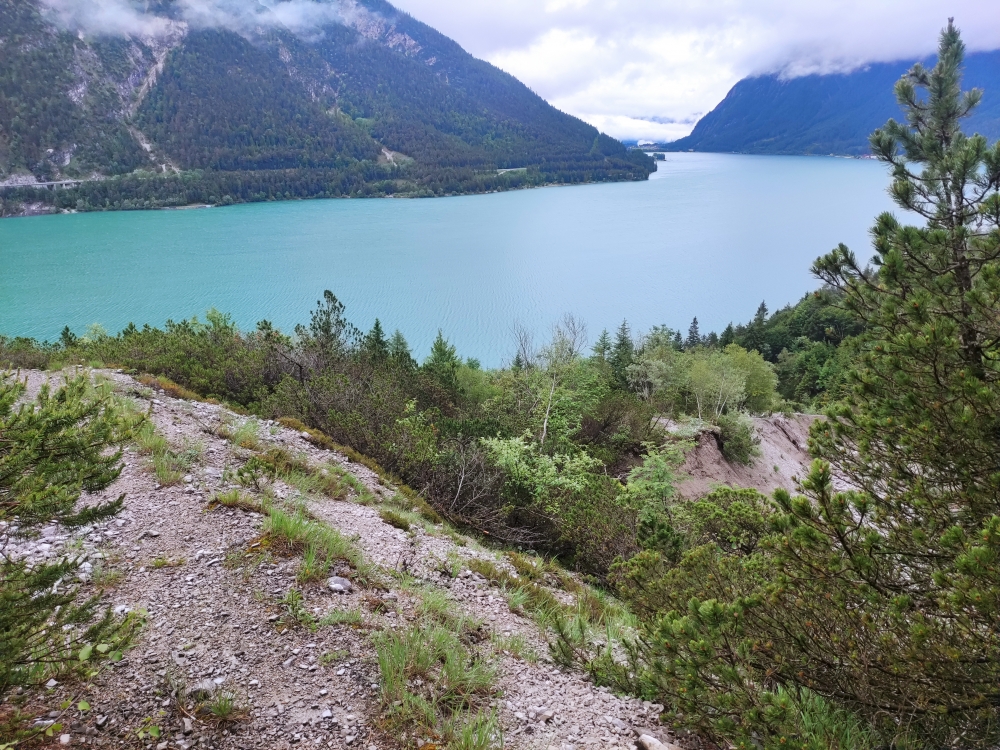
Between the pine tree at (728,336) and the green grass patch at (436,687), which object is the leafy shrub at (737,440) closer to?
the green grass patch at (436,687)

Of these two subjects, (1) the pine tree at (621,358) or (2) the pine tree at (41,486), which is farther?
(1) the pine tree at (621,358)

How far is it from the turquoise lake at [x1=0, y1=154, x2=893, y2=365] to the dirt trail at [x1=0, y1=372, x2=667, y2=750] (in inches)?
1156

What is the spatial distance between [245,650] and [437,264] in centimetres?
6651

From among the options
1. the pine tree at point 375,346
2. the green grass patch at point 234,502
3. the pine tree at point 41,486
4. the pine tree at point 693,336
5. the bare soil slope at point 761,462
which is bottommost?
the bare soil slope at point 761,462

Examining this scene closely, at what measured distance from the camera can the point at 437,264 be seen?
67.9 metres

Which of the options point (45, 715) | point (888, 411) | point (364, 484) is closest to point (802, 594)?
point (888, 411)

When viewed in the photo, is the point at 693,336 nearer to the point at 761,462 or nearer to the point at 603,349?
the point at 603,349

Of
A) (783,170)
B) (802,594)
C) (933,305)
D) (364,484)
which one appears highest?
(783,170)

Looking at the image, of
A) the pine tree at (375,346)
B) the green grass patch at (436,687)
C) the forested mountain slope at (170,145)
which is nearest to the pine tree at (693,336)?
the pine tree at (375,346)

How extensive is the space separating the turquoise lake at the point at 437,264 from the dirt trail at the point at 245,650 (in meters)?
29.4

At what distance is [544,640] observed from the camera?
494cm

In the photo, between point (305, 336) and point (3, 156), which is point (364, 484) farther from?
point (3, 156)

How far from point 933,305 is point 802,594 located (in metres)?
2.45

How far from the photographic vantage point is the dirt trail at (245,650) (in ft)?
10.5
